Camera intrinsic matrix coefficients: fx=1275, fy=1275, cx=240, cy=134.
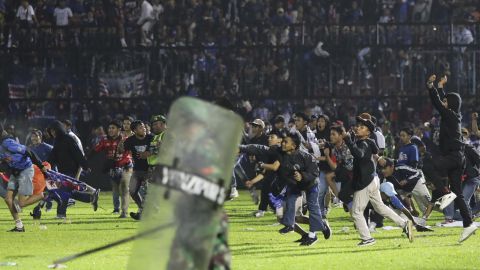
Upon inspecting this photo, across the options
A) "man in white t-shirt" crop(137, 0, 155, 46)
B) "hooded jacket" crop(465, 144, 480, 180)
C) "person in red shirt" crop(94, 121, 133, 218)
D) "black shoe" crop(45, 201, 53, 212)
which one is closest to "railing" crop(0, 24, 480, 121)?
"man in white t-shirt" crop(137, 0, 155, 46)

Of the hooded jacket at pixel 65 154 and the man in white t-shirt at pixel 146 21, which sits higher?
the man in white t-shirt at pixel 146 21

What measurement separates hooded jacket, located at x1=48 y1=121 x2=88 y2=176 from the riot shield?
15.9m

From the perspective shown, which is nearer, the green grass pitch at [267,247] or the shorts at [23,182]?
the green grass pitch at [267,247]

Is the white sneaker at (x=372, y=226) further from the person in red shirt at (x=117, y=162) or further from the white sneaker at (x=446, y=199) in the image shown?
the person in red shirt at (x=117, y=162)

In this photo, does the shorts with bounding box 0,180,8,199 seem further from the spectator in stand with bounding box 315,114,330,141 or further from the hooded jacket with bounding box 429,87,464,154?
the hooded jacket with bounding box 429,87,464,154

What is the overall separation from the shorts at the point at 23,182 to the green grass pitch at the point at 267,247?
0.69 m

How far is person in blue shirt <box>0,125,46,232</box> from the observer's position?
20656 mm

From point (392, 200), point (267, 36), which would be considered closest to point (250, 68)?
point (267, 36)

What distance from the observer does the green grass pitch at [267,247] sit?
50.0 ft

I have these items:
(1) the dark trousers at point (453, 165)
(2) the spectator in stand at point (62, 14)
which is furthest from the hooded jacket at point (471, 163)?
(2) the spectator in stand at point (62, 14)

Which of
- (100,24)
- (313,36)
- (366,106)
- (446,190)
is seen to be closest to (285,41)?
(313,36)

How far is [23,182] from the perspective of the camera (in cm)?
2091

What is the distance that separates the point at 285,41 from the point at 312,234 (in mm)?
16053

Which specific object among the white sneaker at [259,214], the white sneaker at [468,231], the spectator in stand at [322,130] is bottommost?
the white sneaker at [259,214]
